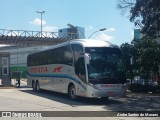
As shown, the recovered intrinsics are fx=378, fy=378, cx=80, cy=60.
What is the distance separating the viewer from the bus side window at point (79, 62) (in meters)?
20.3

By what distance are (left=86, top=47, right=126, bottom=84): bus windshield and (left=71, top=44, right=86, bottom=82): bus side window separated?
49 cm

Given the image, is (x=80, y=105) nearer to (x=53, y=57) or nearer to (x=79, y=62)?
(x=79, y=62)

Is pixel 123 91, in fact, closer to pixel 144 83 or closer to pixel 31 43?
pixel 144 83

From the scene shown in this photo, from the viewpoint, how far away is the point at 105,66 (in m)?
20.1

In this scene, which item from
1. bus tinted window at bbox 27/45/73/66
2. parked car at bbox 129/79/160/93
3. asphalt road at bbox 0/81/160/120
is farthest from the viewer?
parked car at bbox 129/79/160/93

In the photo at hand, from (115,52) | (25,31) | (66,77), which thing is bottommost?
(66,77)

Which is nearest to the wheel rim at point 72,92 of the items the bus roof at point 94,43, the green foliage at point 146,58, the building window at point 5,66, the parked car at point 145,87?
the bus roof at point 94,43

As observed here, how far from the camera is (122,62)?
20.7 m

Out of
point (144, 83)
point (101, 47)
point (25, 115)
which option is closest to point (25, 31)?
point (144, 83)

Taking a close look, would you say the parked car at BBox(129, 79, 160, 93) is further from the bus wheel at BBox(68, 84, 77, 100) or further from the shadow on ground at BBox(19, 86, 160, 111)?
the bus wheel at BBox(68, 84, 77, 100)

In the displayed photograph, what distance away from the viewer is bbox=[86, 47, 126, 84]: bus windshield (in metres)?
19.9

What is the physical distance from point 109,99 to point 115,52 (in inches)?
150

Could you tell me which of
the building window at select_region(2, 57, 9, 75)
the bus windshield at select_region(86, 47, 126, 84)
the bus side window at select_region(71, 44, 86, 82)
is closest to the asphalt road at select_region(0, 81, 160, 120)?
the bus windshield at select_region(86, 47, 126, 84)

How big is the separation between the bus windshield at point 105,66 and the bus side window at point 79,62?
0.49m
